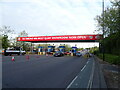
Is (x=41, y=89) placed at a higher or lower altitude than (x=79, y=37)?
lower

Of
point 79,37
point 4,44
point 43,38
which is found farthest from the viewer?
point 4,44

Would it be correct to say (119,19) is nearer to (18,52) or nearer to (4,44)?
(18,52)

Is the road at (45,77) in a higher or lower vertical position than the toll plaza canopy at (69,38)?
lower

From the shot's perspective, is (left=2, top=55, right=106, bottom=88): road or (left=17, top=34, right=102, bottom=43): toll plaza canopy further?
(left=17, top=34, right=102, bottom=43): toll plaza canopy

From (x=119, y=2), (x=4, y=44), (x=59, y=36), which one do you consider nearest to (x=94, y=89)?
(x=119, y=2)

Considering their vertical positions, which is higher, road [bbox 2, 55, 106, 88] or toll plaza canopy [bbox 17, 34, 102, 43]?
toll plaza canopy [bbox 17, 34, 102, 43]

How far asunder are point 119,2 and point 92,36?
105ft

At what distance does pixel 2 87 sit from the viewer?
6160mm

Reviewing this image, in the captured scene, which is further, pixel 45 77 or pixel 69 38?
pixel 69 38

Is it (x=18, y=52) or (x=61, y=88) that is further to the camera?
(x=18, y=52)

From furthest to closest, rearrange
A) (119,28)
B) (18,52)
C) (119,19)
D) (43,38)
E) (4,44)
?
(4,44), (43,38), (18,52), (119,28), (119,19)

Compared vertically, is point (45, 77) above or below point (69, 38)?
below

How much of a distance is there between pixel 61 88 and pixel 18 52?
121 feet

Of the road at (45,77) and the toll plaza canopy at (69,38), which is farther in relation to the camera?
the toll plaza canopy at (69,38)
